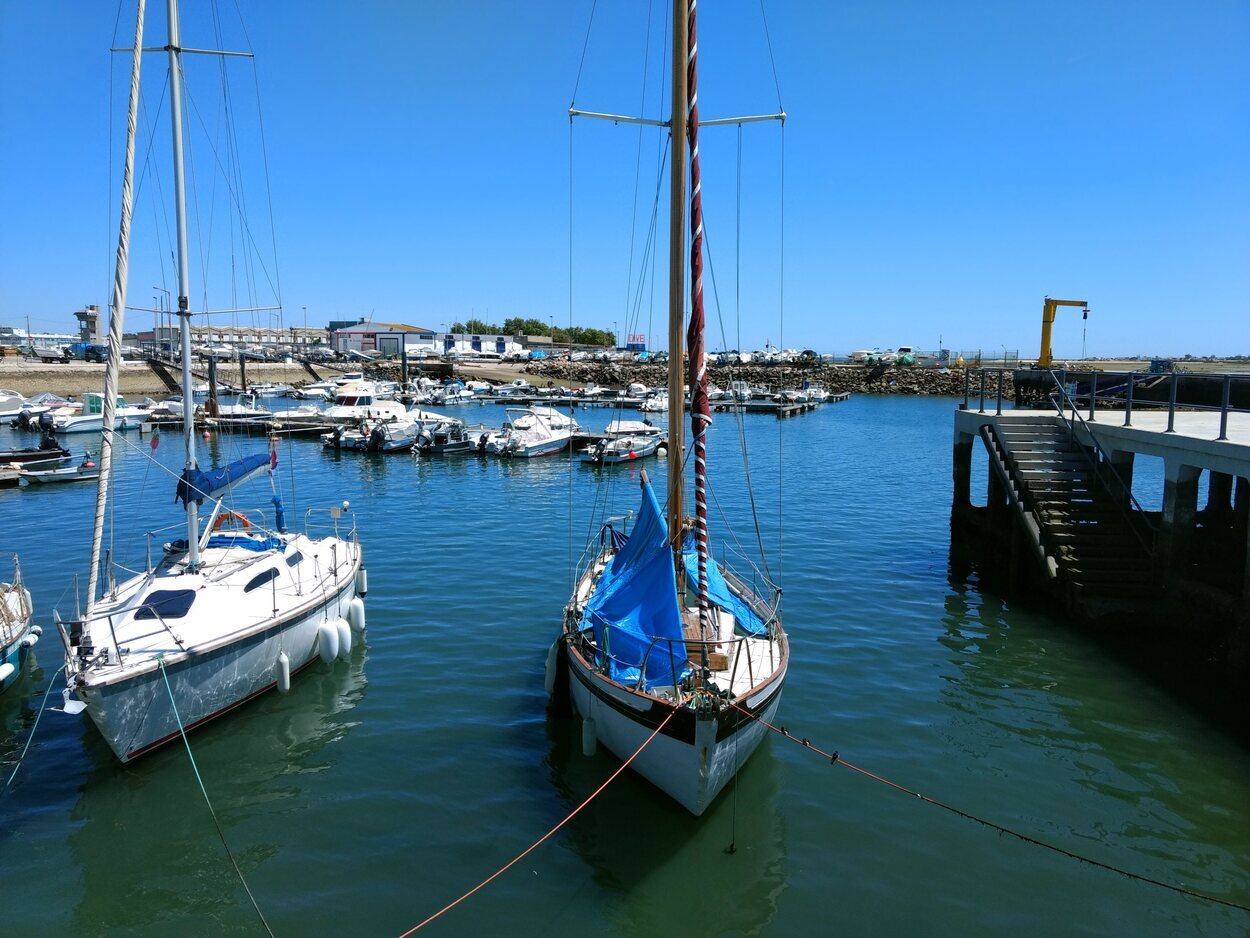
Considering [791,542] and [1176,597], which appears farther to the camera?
[791,542]

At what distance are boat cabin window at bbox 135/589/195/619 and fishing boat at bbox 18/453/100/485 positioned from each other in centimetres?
2875

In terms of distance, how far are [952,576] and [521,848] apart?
648 inches

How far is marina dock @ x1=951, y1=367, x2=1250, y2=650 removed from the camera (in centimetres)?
1714

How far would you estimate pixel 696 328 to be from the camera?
12648mm

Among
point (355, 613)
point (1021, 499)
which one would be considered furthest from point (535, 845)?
point (1021, 499)

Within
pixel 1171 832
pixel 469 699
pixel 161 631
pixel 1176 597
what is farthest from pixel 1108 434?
pixel 161 631

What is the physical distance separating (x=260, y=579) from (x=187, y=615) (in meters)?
1.87

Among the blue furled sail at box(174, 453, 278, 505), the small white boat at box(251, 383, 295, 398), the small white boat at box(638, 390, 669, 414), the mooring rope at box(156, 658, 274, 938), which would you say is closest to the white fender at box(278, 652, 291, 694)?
the mooring rope at box(156, 658, 274, 938)

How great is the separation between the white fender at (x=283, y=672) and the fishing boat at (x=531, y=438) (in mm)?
35065

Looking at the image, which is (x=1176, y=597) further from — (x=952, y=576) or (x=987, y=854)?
(x=987, y=854)

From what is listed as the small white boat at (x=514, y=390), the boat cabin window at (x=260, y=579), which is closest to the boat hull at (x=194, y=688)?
the boat cabin window at (x=260, y=579)

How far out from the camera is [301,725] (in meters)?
14.4

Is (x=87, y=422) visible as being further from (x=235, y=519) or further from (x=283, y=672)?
(x=283, y=672)

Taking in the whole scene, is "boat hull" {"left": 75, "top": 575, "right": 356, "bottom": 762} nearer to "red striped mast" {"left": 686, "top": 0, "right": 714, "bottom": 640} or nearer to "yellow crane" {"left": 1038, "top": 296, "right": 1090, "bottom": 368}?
"red striped mast" {"left": 686, "top": 0, "right": 714, "bottom": 640}
